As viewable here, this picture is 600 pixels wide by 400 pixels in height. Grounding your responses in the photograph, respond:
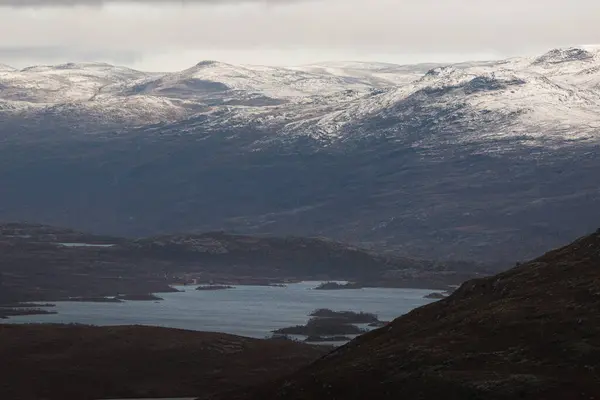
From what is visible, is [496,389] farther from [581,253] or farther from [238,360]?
[238,360]

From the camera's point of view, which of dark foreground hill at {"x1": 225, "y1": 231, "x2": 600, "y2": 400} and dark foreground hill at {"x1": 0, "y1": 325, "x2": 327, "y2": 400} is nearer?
dark foreground hill at {"x1": 225, "y1": 231, "x2": 600, "y2": 400}

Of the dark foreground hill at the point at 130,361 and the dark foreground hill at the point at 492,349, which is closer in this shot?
the dark foreground hill at the point at 492,349

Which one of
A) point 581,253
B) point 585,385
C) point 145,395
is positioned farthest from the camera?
point 145,395

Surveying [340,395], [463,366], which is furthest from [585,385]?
[340,395]

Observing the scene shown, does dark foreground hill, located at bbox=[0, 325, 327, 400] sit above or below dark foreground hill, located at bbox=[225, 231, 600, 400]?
below

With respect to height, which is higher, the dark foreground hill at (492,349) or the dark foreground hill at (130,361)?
the dark foreground hill at (492,349)
